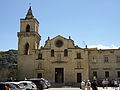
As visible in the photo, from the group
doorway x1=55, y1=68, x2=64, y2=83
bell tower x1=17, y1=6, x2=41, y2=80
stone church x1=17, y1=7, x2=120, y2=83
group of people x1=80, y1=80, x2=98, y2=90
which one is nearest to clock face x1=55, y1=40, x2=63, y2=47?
stone church x1=17, y1=7, x2=120, y2=83

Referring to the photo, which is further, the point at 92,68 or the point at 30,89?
the point at 92,68

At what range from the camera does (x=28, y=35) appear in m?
44.5

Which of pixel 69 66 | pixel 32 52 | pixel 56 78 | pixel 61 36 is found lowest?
pixel 56 78

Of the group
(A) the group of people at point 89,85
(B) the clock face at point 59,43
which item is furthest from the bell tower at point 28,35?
(A) the group of people at point 89,85

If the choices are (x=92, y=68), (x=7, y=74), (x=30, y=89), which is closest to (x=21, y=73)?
(x=7, y=74)

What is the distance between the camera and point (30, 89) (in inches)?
835

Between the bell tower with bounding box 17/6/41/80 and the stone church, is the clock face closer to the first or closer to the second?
the stone church

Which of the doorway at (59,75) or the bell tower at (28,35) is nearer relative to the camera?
the doorway at (59,75)

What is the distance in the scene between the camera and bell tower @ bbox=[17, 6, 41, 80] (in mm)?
43000

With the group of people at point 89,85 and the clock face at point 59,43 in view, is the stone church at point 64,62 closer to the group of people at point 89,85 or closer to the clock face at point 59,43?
the clock face at point 59,43

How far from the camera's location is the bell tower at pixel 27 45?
141 feet

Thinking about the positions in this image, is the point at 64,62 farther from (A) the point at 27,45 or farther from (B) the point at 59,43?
(A) the point at 27,45

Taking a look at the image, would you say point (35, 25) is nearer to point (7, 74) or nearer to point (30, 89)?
point (7, 74)

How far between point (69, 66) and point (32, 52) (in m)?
9.25
